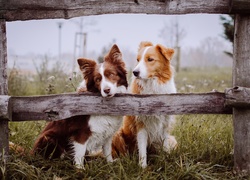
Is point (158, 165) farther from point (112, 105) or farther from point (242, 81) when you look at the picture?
point (242, 81)

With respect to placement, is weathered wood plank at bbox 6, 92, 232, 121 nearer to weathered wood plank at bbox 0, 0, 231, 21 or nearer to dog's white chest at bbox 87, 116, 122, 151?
dog's white chest at bbox 87, 116, 122, 151

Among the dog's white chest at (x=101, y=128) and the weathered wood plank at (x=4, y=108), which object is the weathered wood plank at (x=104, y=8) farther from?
the dog's white chest at (x=101, y=128)

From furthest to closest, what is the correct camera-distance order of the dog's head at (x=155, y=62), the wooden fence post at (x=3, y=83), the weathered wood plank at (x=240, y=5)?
1. the dog's head at (x=155, y=62)
2. the wooden fence post at (x=3, y=83)
3. the weathered wood plank at (x=240, y=5)

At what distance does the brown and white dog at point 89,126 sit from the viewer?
358 centimetres

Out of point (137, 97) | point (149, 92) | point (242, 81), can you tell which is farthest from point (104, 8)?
point (242, 81)

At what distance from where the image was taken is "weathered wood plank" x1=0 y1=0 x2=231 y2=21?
3150 millimetres

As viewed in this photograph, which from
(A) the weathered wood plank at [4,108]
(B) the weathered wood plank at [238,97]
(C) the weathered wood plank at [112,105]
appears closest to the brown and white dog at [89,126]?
(C) the weathered wood plank at [112,105]

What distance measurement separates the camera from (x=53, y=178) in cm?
317

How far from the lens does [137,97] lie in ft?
11.2

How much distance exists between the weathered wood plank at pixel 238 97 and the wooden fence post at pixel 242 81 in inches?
4.7

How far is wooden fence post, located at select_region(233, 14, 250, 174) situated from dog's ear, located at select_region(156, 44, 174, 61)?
80cm

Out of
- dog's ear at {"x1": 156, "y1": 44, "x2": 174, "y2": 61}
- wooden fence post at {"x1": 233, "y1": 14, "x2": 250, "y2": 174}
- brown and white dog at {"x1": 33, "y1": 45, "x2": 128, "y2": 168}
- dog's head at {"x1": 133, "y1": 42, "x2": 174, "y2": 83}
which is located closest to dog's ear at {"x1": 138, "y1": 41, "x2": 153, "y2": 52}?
dog's head at {"x1": 133, "y1": 42, "x2": 174, "y2": 83}

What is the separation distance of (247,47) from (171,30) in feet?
91.3

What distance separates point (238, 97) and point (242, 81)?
19 cm
